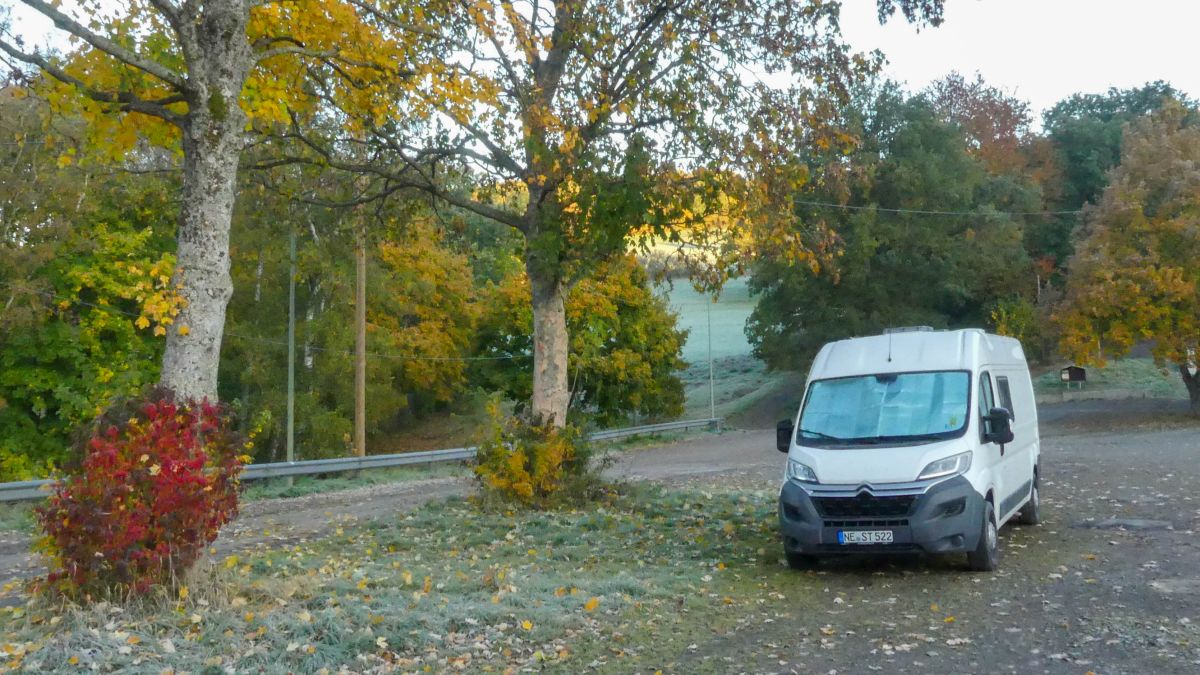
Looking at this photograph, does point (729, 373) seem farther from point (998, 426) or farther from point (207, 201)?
point (207, 201)

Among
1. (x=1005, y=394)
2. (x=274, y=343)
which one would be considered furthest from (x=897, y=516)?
(x=274, y=343)

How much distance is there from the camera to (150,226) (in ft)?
134

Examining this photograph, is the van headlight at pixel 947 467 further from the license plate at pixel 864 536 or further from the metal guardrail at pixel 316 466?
the metal guardrail at pixel 316 466

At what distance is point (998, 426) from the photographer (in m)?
10.7

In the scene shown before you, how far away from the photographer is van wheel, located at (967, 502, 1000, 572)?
1009 cm

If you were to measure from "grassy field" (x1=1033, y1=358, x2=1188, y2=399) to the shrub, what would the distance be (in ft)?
129

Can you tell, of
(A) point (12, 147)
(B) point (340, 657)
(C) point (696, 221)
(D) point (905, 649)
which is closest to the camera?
(B) point (340, 657)

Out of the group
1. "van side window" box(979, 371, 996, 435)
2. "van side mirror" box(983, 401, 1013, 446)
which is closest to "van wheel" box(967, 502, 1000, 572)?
"van side mirror" box(983, 401, 1013, 446)

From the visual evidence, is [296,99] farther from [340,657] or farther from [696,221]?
[340,657]

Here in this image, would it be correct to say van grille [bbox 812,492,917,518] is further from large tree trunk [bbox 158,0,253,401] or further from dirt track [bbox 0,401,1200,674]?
large tree trunk [bbox 158,0,253,401]

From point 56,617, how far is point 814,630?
5.25m

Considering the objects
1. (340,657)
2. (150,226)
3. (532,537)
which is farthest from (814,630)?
(150,226)

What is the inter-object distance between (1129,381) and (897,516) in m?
47.7

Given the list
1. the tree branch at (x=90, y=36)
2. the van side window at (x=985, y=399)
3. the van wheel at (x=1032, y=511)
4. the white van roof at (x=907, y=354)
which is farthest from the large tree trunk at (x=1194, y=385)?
the tree branch at (x=90, y=36)
